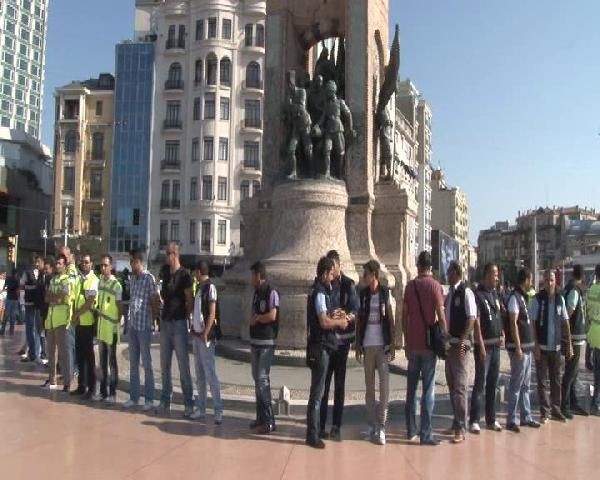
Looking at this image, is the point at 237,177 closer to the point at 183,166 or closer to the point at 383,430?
the point at 183,166

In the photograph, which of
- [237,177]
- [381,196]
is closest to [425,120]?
[237,177]

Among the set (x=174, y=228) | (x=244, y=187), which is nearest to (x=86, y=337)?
(x=244, y=187)

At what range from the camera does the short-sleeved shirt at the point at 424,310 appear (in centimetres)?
649

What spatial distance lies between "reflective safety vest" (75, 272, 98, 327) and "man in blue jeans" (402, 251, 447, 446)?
168 inches

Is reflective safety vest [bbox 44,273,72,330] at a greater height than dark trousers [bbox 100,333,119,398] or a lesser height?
greater

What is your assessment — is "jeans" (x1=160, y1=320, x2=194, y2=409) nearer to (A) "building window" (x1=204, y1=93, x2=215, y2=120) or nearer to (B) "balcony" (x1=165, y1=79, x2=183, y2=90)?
(A) "building window" (x1=204, y1=93, x2=215, y2=120)

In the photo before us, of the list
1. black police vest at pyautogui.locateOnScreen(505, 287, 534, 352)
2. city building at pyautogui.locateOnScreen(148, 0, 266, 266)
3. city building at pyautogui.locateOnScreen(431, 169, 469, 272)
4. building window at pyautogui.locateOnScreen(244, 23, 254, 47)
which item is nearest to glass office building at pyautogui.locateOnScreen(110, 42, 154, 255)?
city building at pyautogui.locateOnScreen(148, 0, 266, 266)

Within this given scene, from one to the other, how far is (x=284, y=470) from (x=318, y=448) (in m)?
0.77

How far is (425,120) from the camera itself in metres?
93.9

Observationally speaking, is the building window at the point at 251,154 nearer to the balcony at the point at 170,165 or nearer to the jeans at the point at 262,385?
the balcony at the point at 170,165

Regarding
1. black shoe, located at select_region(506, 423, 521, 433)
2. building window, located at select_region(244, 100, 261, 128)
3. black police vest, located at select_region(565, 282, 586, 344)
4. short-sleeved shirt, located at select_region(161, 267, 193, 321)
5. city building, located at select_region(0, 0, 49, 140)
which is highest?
city building, located at select_region(0, 0, 49, 140)

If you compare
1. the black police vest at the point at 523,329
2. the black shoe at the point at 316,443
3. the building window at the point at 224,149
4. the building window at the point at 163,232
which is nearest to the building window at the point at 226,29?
the building window at the point at 224,149

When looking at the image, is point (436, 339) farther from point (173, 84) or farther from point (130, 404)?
point (173, 84)

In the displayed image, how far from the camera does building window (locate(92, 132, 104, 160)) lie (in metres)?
56.0
